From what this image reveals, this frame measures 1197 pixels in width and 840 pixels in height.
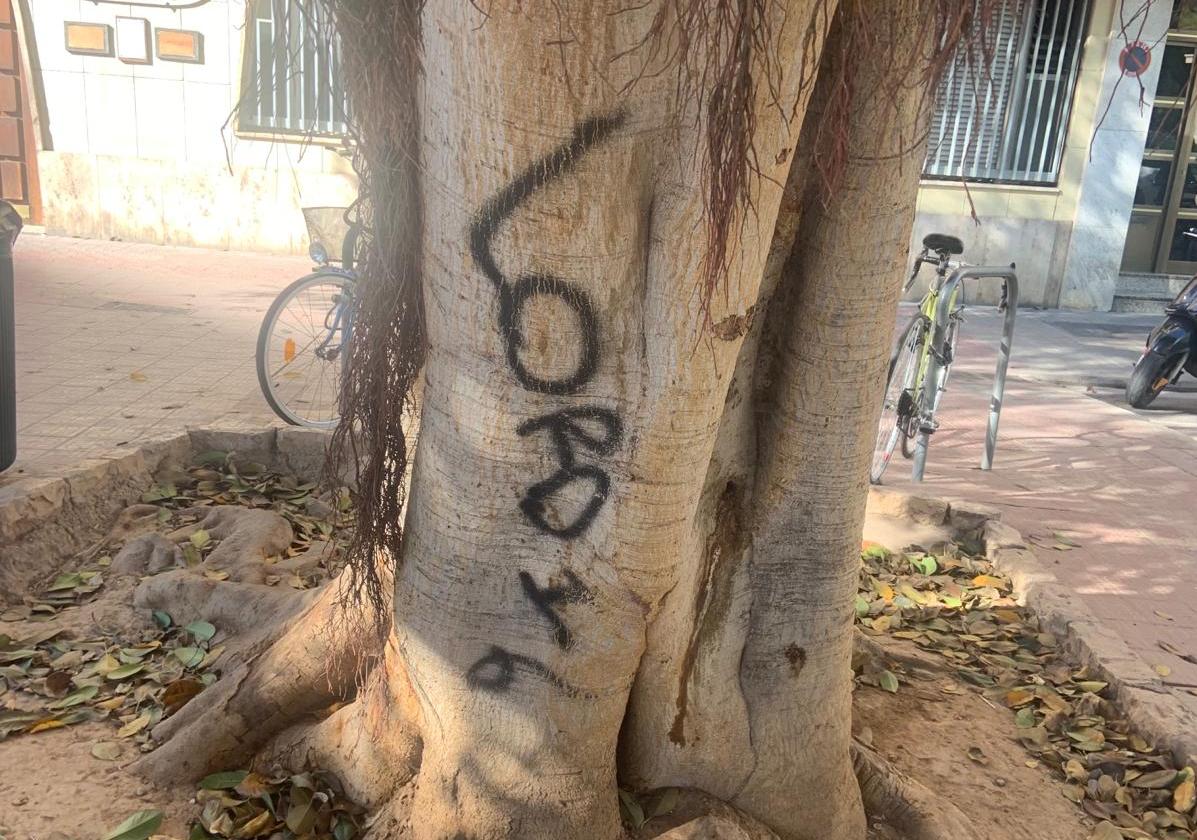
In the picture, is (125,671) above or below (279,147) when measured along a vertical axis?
below

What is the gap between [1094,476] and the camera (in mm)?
6051

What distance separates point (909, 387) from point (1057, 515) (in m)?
1.02

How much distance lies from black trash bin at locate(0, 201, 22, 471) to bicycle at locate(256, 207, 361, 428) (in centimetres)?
150

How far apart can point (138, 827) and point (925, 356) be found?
443cm

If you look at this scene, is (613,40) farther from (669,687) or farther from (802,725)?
(802,725)

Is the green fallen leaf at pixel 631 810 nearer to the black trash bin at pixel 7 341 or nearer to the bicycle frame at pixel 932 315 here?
the black trash bin at pixel 7 341

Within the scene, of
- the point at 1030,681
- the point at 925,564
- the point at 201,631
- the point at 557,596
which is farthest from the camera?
the point at 925,564

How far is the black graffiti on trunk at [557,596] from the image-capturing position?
6.60 feet

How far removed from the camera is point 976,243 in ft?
36.5

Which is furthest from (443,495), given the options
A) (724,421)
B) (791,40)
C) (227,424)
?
(227,424)

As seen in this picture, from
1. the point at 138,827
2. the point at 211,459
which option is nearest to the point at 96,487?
the point at 211,459

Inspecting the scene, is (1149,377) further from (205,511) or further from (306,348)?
(205,511)

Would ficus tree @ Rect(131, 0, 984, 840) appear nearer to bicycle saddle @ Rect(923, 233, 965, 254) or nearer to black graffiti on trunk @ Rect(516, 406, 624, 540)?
black graffiti on trunk @ Rect(516, 406, 624, 540)

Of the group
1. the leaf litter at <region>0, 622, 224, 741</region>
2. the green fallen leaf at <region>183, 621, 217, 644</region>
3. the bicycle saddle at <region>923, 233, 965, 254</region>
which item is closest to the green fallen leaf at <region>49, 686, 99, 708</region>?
the leaf litter at <region>0, 622, 224, 741</region>
